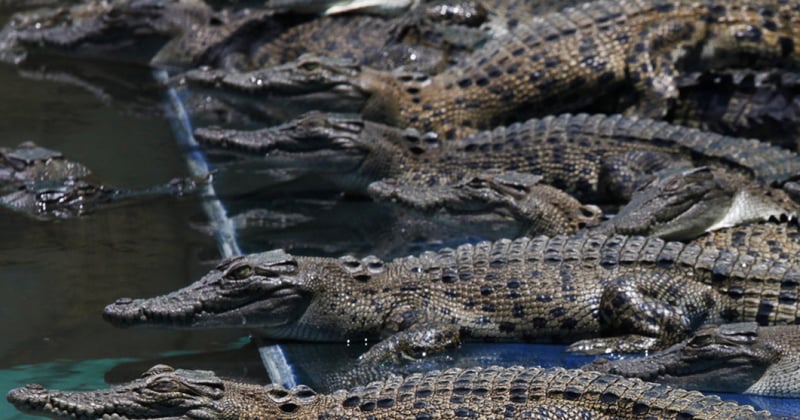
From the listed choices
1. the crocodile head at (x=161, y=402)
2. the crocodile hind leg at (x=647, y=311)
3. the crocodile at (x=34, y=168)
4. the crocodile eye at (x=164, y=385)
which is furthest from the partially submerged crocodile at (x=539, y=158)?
the crocodile eye at (x=164, y=385)

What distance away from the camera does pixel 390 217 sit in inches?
256

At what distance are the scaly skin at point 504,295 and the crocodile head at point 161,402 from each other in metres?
0.74

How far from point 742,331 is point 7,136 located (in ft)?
15.8

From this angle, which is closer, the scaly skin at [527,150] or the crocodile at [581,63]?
the scaly skin at [527,150]

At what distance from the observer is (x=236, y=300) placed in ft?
16.6

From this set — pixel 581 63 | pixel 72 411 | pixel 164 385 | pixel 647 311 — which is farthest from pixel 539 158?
pixel 72 411

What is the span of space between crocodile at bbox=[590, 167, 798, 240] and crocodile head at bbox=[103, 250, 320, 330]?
49.9 inches

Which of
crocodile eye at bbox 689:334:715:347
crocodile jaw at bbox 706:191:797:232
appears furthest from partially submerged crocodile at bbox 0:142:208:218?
crocodile eye at bbox 689:334:715:347

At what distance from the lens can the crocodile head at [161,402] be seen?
167 inches

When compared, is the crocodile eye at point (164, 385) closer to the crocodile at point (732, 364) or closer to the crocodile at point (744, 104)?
the crocodile at point (732, 364)

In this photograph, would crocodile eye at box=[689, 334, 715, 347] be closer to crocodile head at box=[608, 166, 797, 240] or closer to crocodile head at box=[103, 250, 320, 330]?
crocodile head at box=[608, 166, 797, 240]

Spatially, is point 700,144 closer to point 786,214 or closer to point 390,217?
point 786,214

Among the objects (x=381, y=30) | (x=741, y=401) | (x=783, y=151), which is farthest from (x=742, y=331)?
(x=381, y=30)

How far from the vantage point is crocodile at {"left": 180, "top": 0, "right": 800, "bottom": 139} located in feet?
23.8
